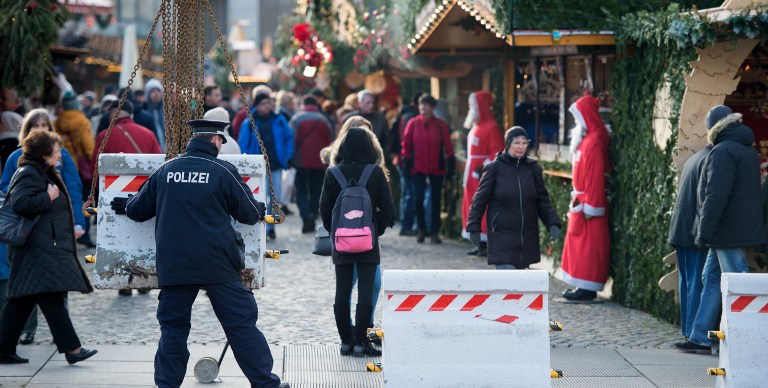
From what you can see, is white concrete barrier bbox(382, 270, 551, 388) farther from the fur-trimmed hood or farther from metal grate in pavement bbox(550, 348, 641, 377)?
the fur-trimmed hood

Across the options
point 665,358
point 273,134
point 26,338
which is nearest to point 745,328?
point 665,358

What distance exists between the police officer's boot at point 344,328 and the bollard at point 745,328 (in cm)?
274

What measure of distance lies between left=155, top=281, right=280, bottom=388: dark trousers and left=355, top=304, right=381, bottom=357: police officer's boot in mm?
1748

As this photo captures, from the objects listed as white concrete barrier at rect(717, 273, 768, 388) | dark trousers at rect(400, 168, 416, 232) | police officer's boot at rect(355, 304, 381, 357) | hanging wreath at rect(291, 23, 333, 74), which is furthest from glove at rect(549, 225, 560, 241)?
hanging wreath at rect(291, 23, 333, 74)

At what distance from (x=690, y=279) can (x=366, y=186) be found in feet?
8.20

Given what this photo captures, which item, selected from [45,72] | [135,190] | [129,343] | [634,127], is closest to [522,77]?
[634,127]

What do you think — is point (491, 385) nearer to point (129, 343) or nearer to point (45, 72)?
point (129, 343)

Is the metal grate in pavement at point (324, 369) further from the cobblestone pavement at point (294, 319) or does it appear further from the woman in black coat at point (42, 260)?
the woman in black coat at point (42, 260)

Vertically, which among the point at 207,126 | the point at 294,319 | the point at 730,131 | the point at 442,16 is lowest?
the point at 294,319

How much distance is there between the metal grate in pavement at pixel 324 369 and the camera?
813cm

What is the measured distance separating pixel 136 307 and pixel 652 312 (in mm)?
4355

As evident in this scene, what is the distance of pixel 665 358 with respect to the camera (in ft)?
29.3

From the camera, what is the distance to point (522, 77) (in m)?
14.5

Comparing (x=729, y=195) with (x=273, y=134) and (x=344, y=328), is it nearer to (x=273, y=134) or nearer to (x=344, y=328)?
(x=344, y=328)
